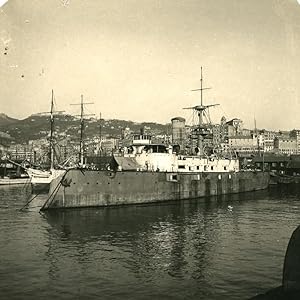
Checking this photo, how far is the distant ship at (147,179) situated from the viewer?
32.8m

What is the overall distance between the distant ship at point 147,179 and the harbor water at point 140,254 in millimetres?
2393

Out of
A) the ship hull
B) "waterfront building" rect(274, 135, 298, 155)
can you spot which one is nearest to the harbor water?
the ship hull

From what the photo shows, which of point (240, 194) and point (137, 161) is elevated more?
point (137, 161)

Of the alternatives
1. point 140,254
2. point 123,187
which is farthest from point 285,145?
point 140,254

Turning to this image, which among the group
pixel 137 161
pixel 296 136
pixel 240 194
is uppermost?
pixel 296 136

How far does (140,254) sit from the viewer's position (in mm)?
18109

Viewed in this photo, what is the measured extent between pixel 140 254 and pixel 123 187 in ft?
57.2

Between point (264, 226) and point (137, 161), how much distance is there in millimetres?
17638

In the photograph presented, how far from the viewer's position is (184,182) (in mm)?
41188

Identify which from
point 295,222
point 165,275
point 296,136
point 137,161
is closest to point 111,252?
point 165,275

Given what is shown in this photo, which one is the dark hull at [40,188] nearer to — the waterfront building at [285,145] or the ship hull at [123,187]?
the ship hull at [123,187]

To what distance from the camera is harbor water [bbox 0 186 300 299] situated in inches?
522

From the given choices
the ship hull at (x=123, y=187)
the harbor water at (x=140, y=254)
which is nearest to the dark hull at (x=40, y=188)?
the ship hull at (x=123, y=187)

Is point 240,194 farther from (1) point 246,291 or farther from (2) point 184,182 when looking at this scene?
(1) point 246,291
